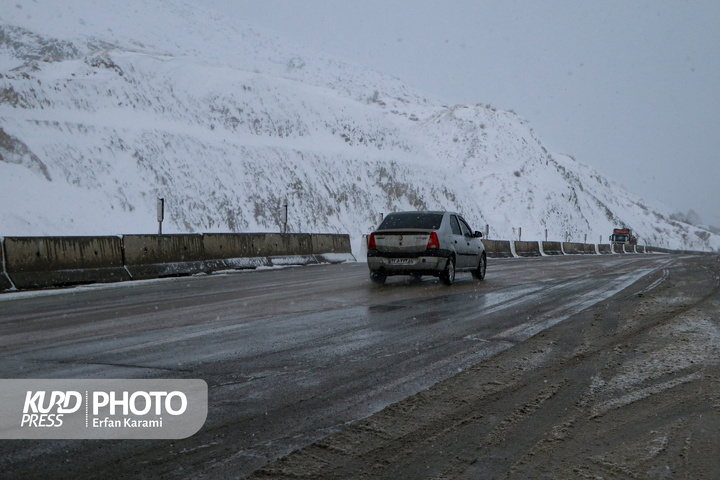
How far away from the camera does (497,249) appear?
1390 inches

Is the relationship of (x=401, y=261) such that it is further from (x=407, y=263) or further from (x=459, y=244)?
(x=459, y=244)

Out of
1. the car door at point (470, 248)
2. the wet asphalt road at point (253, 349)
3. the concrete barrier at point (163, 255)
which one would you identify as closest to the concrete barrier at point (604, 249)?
the car door at point (470, 248)

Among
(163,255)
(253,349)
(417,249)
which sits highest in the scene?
(417,249)

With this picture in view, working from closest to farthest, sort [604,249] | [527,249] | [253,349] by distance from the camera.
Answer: [253,349] → [527,249] → [604,249]

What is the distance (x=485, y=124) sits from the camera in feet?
351

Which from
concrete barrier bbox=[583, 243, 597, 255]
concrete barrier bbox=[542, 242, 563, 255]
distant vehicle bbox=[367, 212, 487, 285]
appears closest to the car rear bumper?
distant vehicle bbox=[367, 212, 487, 285]

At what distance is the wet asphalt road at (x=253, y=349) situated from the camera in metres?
3.40

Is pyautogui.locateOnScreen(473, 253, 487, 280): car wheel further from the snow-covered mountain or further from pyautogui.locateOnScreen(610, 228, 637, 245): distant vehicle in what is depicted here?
pyautogui.locateOnScreen(610, 228, 637, 245): distant vehicle

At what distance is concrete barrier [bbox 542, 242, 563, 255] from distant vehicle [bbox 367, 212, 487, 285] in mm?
28847

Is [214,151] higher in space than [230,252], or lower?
higher

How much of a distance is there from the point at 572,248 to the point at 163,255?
36.8 meters

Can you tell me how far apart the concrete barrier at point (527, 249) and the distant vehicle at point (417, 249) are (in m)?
24.1

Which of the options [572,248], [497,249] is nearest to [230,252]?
[497,249]

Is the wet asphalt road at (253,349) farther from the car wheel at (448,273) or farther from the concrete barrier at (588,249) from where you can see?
the concrete barrier at (588,249)
